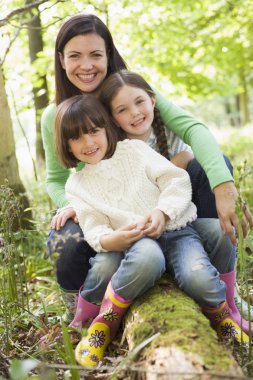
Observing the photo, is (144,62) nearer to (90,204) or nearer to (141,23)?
(141,23)

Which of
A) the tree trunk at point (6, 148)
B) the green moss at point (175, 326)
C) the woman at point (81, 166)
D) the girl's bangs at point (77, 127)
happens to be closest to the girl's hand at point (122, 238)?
the woman at point (81, 166)

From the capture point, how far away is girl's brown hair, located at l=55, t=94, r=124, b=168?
91.0 inches

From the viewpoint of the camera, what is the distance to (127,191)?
2.34 m

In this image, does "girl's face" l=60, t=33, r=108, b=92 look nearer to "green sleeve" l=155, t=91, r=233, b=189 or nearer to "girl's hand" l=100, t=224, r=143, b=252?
"green sleeve" l=155, t=91, r=233, b=189

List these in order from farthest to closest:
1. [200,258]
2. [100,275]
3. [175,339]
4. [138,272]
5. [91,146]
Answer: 1. [91,146]
2. [100,275]
3. [200,258]
4. [138,272]
5. [175,339]

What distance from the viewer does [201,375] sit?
1304mm

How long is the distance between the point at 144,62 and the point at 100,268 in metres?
5.31

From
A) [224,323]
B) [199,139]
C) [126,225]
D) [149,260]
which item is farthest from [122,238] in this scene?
[199,139]

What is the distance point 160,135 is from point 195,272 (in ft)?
3.29

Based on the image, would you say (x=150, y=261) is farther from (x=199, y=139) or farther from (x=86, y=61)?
(x=86, y=61)

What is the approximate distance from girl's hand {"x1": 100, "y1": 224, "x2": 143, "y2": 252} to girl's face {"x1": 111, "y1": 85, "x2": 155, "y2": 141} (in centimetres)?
65

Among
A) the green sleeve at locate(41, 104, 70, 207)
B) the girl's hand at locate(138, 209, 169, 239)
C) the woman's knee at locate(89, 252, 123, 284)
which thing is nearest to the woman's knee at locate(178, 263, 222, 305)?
the girl's hand at locate(138, 209, 169, 239)

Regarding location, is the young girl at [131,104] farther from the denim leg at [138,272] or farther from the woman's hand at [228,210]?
the denim leg at [138,272]

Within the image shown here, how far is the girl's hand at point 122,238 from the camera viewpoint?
2.08m
